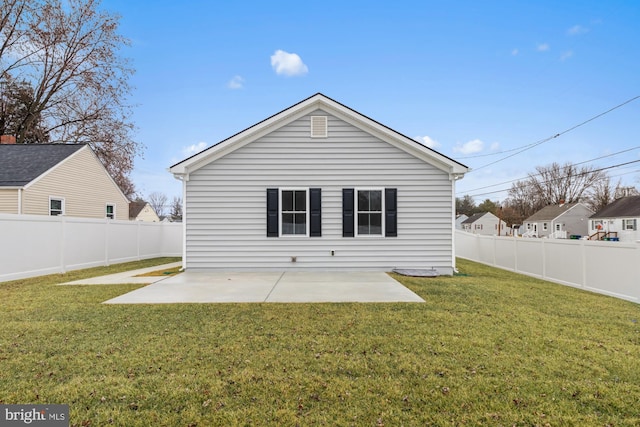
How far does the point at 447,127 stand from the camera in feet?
70.7

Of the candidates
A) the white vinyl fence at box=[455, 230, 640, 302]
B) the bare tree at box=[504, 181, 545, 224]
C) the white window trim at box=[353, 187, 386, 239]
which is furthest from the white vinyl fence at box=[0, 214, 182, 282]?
the bare tree at box=[504, 181, 545, 224]

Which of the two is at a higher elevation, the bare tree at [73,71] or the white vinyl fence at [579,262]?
the bare tree at [73,71]

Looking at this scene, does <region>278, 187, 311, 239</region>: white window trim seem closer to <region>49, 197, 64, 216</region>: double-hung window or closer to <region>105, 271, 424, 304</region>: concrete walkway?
<region>105, 271, 424, 304</region>: concrete walkway

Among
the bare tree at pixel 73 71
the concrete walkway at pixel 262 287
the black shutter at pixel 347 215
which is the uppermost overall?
the bare tree at pixel 73 71

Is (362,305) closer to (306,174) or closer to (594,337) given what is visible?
(594,337)

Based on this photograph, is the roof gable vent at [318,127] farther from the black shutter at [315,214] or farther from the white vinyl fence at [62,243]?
the white vinyl fence at [62,243]

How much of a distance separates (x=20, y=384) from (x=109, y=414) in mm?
1146

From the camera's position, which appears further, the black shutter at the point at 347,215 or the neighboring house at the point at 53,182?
the neighboring house at the point at 53,182

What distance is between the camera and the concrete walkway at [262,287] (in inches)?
246

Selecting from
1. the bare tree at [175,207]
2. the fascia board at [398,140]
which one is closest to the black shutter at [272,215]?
the fascia board at [398,140]

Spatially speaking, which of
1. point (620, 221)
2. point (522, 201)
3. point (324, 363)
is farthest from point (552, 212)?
point (324, 363)

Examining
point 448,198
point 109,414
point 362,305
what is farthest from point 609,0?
point 109,414

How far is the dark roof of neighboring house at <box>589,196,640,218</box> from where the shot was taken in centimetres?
3181

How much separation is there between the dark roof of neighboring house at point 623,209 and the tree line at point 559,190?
22.2 ft
